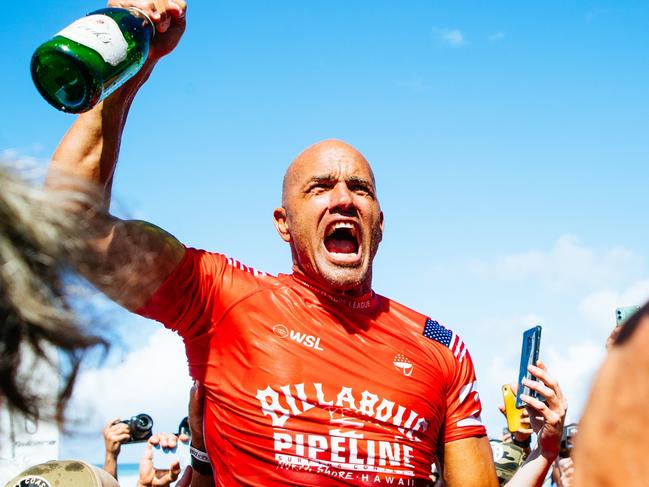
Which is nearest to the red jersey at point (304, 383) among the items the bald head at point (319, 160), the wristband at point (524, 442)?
the bald head at point (319, 160)

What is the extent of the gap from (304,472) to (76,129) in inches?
65.2

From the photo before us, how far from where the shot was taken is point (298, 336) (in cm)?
360

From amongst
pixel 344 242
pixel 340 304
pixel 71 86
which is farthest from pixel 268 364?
pixel 71 86

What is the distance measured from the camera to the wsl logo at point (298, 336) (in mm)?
3584

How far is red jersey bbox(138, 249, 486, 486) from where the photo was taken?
3.36 m

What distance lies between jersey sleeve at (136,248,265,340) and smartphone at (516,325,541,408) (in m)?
1.34

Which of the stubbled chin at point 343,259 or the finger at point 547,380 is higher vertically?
the stubbled chin at point 343,259

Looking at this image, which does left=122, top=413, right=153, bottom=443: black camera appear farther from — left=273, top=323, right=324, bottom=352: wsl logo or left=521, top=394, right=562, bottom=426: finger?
left=521, top=394, right=562, bottom=426: finger

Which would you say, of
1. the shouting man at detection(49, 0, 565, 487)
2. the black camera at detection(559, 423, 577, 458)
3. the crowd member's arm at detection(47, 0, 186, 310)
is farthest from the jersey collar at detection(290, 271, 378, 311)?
the black camera at detection(559, 423, 577, 458)

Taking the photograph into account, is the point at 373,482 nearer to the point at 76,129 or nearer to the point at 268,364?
the point at 268,364

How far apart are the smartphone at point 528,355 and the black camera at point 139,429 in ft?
10.0

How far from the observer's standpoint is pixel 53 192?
149 centimetres

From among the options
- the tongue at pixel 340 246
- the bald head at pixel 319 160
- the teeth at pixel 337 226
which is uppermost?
the bald head at pixel 319 160

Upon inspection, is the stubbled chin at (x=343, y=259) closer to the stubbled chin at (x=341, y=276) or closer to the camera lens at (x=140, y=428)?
the stubbled chin at (x=341, y=276)
